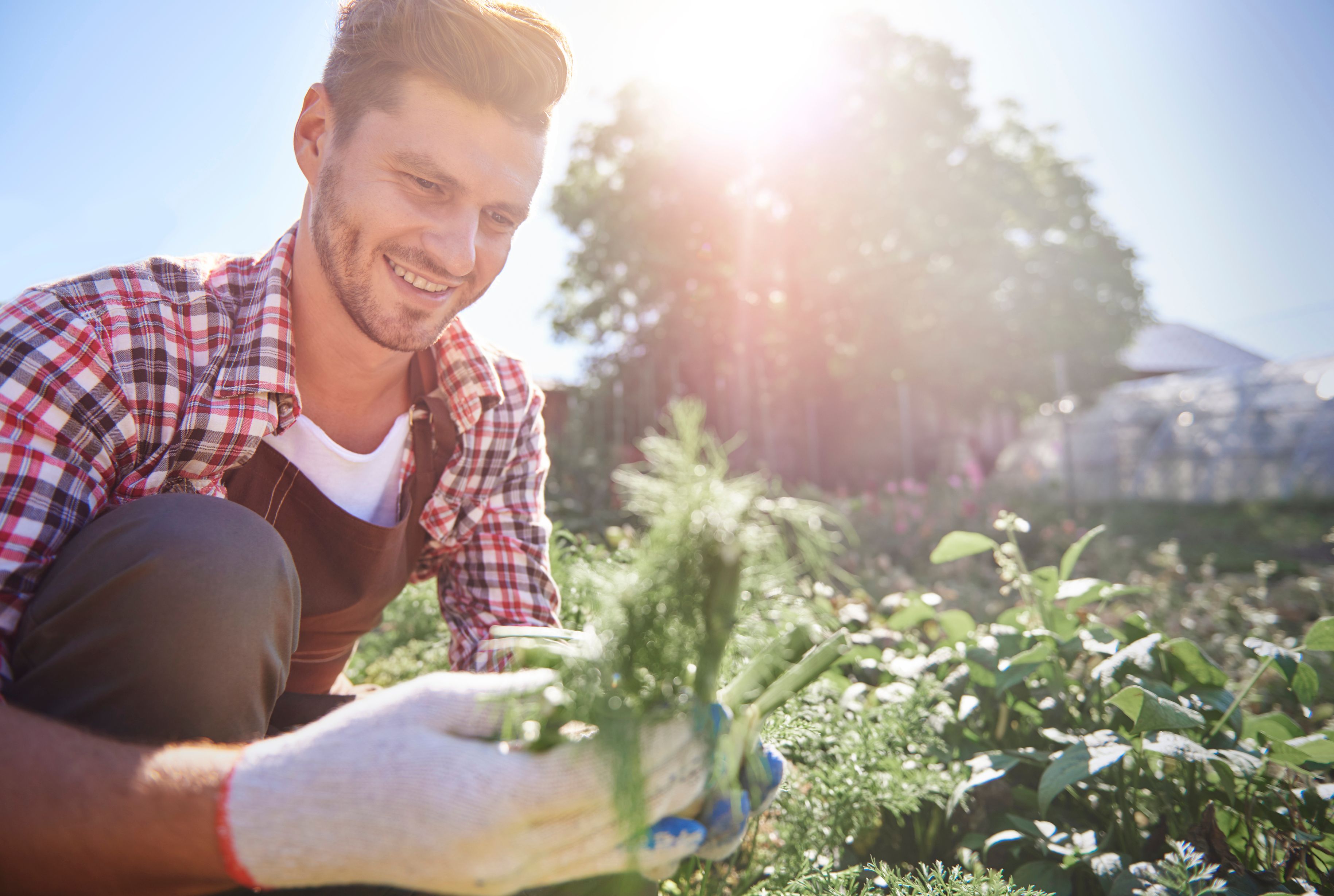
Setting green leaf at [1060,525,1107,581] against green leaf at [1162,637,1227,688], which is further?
green leaf at [1060,525,1107,581]

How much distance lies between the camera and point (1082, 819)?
151 centimetres

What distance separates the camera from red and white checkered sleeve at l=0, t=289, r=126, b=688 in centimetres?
104

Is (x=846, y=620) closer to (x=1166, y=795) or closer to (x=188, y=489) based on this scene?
(x=1166, y=795)

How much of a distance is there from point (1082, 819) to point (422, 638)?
2220 millimetres

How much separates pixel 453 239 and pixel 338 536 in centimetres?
67

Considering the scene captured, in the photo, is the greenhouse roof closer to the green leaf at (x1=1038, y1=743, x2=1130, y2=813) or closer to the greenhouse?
the greenhouse

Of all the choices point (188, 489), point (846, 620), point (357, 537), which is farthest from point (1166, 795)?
point (188, 489)

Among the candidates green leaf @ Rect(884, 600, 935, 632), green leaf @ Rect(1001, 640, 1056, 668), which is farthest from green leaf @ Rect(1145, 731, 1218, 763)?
green leaf @ Rect(884, 600, 935, 632)

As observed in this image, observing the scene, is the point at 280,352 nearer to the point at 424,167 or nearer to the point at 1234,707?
the point at 424,167

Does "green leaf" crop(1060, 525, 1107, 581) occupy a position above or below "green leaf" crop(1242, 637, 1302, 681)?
above

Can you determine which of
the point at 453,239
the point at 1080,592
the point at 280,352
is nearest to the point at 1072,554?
the point at 1080,592

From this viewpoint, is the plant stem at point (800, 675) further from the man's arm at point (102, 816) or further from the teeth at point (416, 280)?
the teeth at point (416, 280)

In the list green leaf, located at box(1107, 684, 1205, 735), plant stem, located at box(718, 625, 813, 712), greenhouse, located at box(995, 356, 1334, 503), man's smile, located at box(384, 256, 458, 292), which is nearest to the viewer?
plant stem, located at box(718, 625, 813, 712)

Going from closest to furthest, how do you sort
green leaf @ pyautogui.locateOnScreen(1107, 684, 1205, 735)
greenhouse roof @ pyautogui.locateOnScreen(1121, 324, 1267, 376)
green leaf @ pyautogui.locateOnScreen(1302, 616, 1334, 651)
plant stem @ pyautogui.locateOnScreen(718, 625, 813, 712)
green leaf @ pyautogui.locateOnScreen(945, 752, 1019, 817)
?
plant stem @ pyautogui.locateOnScreen(718, 625, 813, 712) → green leaf @ pyautogui.locateOnScreen(1107, 684, 1205, 735) → green leaf @ pyautogui.locateOnScreen(945, 752, 1019, 817) → green leaf @ pyautogui.locateOnScreen(1302, 616, 1334, 651) → greenhouse roof @ pyautogui.locateOnScreen(1121, 324, 1267, 376)
